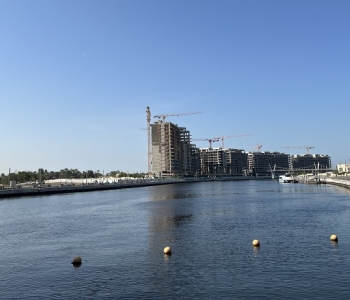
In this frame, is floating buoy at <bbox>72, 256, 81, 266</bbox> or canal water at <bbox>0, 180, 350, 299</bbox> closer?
canal water at <bbox>0, 180, 350, 299</bbox>

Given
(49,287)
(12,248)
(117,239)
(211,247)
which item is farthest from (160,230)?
(49,287)

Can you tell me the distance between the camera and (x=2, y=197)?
384 feet

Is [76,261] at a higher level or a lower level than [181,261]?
higher

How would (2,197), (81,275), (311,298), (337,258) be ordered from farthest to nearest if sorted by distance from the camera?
(2,197) → (337,258) → (81,275) → (311,298)

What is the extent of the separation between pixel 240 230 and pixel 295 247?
10.5m

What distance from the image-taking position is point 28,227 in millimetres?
49375

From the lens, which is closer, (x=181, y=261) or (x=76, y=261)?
(x=76, y=261)

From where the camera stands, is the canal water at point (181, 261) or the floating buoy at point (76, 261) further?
the floating buoy at point (76, 261)

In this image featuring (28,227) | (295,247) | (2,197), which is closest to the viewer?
(295,247)

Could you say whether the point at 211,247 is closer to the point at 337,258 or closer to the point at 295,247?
the point at 295,247

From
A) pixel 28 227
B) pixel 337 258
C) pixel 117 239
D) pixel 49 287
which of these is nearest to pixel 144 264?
pixel 49 287

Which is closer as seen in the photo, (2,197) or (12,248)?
(12,248)

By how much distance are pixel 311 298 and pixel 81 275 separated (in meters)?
14.5

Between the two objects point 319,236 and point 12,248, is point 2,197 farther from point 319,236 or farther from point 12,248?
point 319,236
